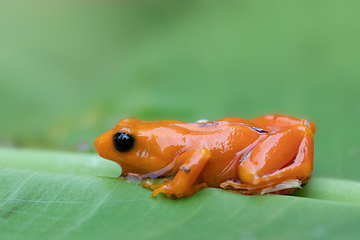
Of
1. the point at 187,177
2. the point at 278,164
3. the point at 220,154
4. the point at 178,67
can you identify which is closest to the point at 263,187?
the point at 278,164

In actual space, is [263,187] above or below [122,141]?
below

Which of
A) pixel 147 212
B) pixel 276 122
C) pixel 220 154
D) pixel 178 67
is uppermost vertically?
pixel 178 67

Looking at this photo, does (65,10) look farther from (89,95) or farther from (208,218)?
(208,218)

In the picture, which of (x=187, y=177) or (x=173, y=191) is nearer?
(x=173, y=191)

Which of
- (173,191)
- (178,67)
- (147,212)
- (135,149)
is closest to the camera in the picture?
(147,212)

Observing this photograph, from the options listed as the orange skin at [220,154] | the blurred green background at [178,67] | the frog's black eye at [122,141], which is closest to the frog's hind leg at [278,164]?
the orange skin at [220,154]

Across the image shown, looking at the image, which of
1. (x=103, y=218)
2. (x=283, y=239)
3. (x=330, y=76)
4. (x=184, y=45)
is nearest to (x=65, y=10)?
(x=184, y=45)

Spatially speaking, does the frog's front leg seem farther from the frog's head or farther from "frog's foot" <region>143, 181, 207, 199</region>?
the frog's head

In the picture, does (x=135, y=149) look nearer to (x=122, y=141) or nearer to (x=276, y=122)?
(x=122, y=141)

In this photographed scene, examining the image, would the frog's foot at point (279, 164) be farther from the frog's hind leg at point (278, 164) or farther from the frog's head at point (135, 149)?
the frog's head at point (135, 149)
